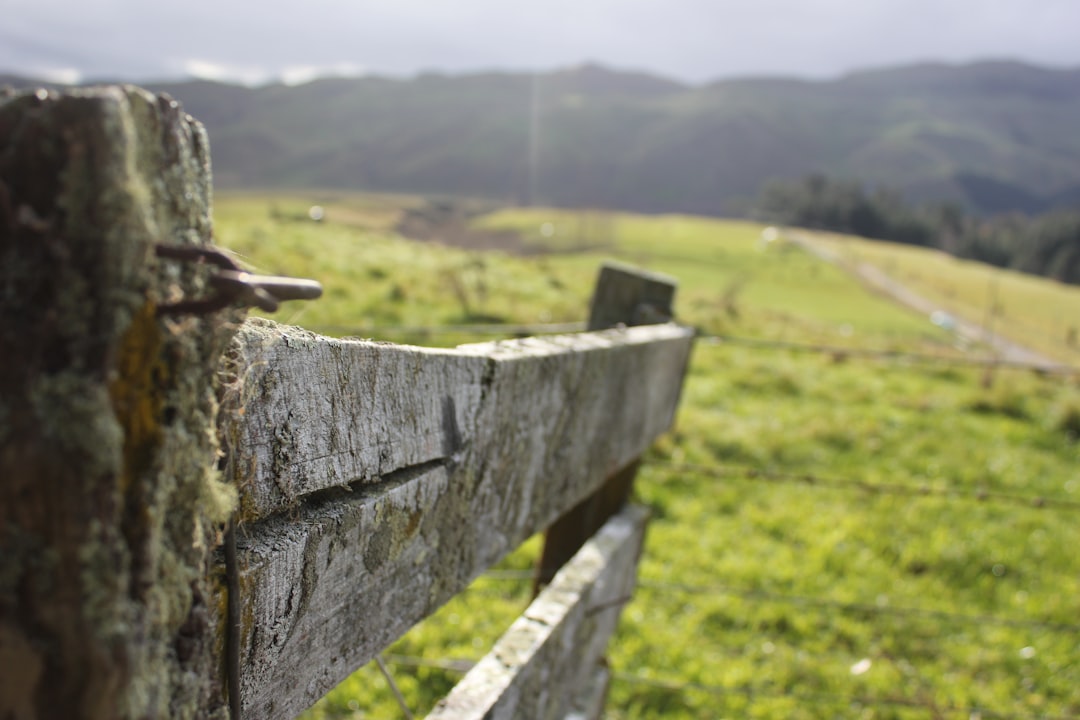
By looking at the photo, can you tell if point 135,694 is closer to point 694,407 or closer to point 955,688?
point 955,688

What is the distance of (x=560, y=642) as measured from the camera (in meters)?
2.00

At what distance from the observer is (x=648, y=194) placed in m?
156

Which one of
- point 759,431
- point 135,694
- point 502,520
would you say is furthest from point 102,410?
point 759,431

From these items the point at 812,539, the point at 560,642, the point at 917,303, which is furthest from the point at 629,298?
the point at 917,303

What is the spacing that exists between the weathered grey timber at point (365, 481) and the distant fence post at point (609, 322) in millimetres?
1097

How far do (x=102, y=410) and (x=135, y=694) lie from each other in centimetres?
24

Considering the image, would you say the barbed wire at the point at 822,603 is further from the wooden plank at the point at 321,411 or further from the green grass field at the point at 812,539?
the wooden plank at the point at 321,411

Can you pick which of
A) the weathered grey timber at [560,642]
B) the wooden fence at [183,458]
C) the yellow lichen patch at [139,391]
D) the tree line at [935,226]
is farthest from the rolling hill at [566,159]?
the yellow lichen patch at [139,391]

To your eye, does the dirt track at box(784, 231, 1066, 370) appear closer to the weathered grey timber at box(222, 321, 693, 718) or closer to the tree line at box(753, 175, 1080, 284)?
the weathered grey timber at box(222, 321, 693, 718)

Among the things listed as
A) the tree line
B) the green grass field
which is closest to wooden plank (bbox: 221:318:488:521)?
the green grass field

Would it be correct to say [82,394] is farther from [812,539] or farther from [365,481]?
[812,539]

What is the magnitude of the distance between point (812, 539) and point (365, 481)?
239 inches

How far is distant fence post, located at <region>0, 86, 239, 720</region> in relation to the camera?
542 millimetres

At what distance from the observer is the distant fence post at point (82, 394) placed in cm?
54
